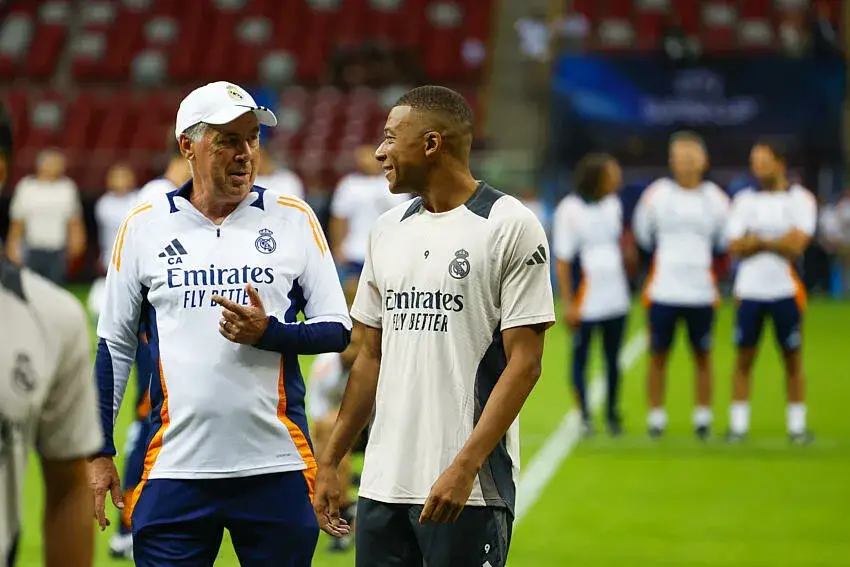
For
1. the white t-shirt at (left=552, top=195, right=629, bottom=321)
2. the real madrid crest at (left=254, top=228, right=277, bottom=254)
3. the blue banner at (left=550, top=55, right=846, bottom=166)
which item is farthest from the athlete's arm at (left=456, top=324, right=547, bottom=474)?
the blue banner at (left=550, top=55, right=846, bottom=166)

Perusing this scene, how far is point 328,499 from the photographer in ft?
15.5

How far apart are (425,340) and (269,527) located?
734mm

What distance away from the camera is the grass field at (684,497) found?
8914 mm

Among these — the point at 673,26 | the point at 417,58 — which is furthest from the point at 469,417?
the point at 417,58

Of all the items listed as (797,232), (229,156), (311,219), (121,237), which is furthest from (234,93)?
(797,232)

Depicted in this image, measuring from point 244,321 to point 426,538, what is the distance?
0.82 m

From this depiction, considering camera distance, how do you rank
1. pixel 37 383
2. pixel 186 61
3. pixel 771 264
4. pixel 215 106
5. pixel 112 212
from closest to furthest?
1. pixel 37 383
2. pixel 215 106
3. pixel 771 264
4. pixel 112 212
5. pixel 186 61

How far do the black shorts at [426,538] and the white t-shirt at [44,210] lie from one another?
50.3 ft

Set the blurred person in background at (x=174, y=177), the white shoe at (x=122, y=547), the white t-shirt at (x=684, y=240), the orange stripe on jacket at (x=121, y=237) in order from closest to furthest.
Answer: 1. the orange stripe on jacket at (x=121, y=237)
2. the blurred person in background at (x=174, y=177)
3. the white shoe at (x=122, y=547)
4. the white t-shirt at (x=684, y=240)

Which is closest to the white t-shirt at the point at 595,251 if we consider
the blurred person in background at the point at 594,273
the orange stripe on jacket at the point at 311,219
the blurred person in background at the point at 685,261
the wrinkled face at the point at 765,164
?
the blurred person in background at the point at 594,273

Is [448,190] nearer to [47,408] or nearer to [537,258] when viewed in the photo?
[537,258]

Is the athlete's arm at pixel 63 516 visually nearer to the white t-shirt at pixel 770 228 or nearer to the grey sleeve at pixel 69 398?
the grey sleeve at pixel 69 398

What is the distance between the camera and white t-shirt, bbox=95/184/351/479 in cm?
473

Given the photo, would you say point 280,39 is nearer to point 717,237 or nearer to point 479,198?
point 717,237
